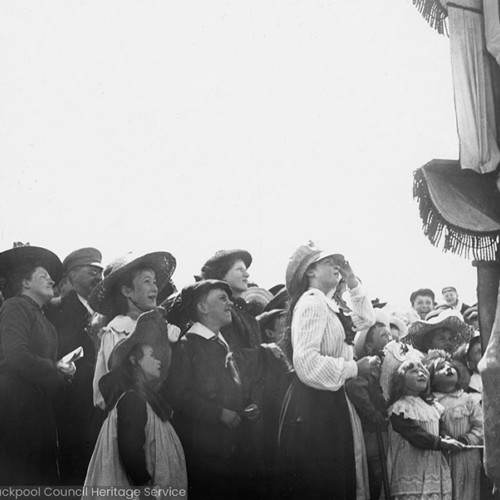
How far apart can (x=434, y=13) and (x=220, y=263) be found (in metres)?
1.84

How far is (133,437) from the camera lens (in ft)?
16.4

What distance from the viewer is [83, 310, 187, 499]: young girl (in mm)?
4980

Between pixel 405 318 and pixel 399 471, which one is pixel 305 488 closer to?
pixel 399 471

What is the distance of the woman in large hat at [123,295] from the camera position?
5.29 m

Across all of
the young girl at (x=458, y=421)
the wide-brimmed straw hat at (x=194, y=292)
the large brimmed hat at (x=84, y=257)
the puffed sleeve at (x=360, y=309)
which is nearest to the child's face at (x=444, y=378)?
the young girl at (x=458, y=421)

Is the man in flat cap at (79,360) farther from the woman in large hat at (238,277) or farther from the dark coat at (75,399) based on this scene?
the woman in large hat at (238,277)

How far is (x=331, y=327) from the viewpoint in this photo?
18.5ft

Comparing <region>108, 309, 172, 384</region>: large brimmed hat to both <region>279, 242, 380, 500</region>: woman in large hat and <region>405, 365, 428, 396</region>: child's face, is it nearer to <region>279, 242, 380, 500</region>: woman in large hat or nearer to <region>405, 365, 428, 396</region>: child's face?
<region>279, 242, 380, 500</region>: woman in large hat

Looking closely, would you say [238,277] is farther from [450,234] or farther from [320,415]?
[450,234]

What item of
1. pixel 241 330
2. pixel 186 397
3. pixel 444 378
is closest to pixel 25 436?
pixel 186 397

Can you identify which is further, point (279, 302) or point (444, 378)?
point (279, 302)

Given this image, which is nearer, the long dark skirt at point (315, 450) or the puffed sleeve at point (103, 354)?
the puffed sleeve at point (103, 354)

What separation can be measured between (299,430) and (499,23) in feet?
7.67

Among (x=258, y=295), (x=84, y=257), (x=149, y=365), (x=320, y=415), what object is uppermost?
(x=84, y=257)
